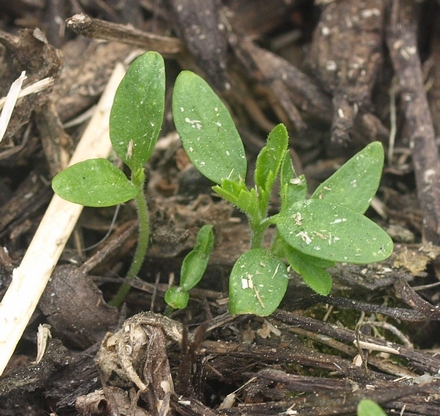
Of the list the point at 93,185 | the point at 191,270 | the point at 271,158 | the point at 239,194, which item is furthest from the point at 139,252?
the point at 271,158

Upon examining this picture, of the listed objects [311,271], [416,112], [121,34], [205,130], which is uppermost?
[121,34]

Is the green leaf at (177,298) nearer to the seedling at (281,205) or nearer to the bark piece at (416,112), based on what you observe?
the seedling at (281,205)

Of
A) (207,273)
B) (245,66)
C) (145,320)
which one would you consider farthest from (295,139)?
(145,320)

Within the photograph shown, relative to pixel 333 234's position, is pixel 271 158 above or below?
above

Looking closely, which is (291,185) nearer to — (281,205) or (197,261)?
(281,205)

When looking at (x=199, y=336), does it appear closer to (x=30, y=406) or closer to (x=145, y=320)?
(x=145, y=320)

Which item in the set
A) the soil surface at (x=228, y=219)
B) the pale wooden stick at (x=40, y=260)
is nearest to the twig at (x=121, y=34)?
the soil surface at (x=228, y=219)

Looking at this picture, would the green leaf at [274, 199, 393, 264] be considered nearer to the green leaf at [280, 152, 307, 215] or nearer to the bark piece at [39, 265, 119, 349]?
the green leaf at [280, 152, 307, 215]

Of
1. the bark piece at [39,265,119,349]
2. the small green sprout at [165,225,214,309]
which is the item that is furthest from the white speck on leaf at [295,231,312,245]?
the bark piece at [39,265,119,349]
